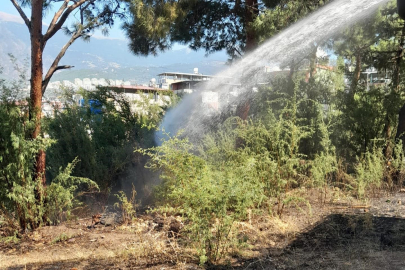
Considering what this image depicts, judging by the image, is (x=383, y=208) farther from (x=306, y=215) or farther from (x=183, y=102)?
(x=183, y=102)

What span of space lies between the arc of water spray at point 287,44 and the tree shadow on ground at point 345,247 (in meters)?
3.69

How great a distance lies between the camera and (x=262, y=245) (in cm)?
367

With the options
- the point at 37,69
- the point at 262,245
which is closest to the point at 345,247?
the point at 262,245

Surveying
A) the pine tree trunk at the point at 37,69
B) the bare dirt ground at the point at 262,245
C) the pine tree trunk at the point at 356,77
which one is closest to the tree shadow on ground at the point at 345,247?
the bare dirt ground at the point at 262,245

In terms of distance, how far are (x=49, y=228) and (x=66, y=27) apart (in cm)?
375

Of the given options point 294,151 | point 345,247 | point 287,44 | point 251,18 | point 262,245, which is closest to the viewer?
point 345,247

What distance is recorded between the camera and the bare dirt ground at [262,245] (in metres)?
3.21

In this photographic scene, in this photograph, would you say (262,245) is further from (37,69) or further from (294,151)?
(37,69)

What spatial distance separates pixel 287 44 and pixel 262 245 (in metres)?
4.73

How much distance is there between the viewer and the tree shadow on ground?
10.2ft

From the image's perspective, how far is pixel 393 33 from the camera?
7.74 m

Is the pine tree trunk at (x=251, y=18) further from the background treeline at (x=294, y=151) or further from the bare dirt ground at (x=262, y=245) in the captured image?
the bare dirt ground at (x=262, y=245)

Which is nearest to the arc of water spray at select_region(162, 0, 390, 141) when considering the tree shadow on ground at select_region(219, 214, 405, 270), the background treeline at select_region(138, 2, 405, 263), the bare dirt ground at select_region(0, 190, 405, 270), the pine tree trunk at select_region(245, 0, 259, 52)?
the pine tree trunk at select_region(245, 0, 259, 52)

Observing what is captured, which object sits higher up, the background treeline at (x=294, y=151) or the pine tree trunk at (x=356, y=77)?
the pine tree trunk at (x=356, y=77)
